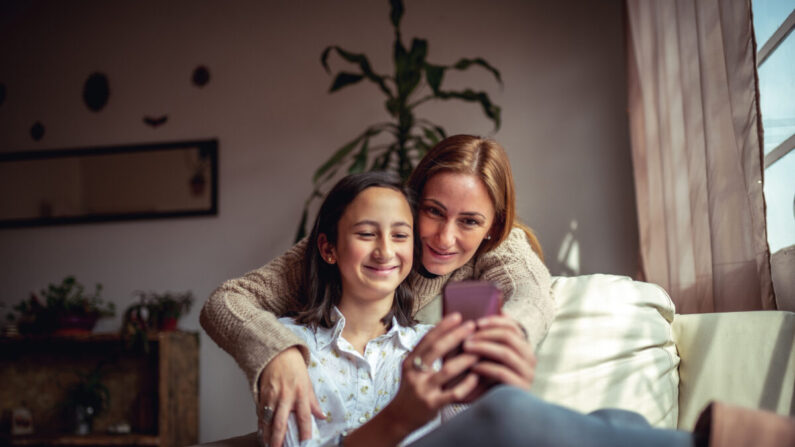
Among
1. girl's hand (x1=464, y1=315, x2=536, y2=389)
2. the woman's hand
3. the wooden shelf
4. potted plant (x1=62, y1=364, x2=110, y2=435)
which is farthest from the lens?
potted plant (x1=62, y1=364, x2=110, y2=435)

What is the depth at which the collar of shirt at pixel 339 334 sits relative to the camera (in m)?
1.28

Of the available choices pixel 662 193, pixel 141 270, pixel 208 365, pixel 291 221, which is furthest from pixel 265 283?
pixel 141 270

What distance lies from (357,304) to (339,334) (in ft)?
0.24

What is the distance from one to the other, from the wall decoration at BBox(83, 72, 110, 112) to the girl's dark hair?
2.66 meters

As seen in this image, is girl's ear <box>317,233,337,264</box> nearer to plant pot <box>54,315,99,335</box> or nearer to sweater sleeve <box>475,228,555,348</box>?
sweater sleeve <box>475,228,555,348</box>

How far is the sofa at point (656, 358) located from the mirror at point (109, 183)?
2.26m

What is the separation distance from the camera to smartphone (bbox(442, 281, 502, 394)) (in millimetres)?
780

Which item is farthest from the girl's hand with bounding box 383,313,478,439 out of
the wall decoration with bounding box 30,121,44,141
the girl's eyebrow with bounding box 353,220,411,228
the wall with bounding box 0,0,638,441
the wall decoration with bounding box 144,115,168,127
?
the wall decoration with bounding box 30,121,44,141

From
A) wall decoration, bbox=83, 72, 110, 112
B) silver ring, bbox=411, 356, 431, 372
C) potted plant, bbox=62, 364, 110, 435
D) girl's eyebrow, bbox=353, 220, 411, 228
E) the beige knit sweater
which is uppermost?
wall decoration, bbox=83, 72, 110, 112

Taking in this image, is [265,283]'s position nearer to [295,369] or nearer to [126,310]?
[295,369]

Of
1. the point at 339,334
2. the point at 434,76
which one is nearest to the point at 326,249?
the point at 339,334

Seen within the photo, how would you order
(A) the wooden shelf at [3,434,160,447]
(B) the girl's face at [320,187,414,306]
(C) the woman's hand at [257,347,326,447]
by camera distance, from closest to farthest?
(C) the woman's hand at [257,347,326,447] < (B) the girl's face at [320,187,414,306] < (A) the wooden shelf at [3,434,160,447]

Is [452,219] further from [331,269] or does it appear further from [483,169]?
[331,269]

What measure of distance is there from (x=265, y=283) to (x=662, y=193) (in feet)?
4.40
